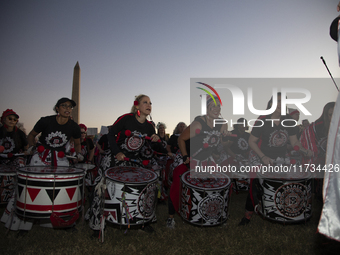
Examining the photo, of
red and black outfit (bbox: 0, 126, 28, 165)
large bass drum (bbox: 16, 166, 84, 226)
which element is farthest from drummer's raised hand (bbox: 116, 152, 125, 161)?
red and black outfit (bbox: 0, 126, 28, 165)

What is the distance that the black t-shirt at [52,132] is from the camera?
3566 mm

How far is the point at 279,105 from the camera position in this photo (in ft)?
A: 12.9

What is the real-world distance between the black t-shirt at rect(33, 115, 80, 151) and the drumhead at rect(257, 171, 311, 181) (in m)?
3.21

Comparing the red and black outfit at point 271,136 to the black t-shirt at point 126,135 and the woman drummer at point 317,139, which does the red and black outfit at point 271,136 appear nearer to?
the woman drummer at point 317,139

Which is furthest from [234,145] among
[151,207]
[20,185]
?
[20,185]

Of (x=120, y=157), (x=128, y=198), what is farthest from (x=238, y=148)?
(x=128, y=198)

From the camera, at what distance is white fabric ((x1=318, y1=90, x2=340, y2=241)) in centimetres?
143

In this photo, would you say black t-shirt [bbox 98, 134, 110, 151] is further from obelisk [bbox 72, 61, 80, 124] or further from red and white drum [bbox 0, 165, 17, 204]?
obelisk [bbox 72, 61, 80, 124]

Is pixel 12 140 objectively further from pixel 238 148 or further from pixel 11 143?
pixel 238 148

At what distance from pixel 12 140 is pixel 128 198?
389cm

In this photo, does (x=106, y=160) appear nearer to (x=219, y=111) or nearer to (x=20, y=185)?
(x=20, y=185)

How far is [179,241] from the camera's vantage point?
3.10 meters

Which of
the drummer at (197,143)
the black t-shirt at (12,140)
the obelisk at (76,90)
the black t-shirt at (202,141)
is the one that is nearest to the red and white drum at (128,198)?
the drummer at (197,143)

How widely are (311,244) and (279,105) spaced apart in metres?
2.18
